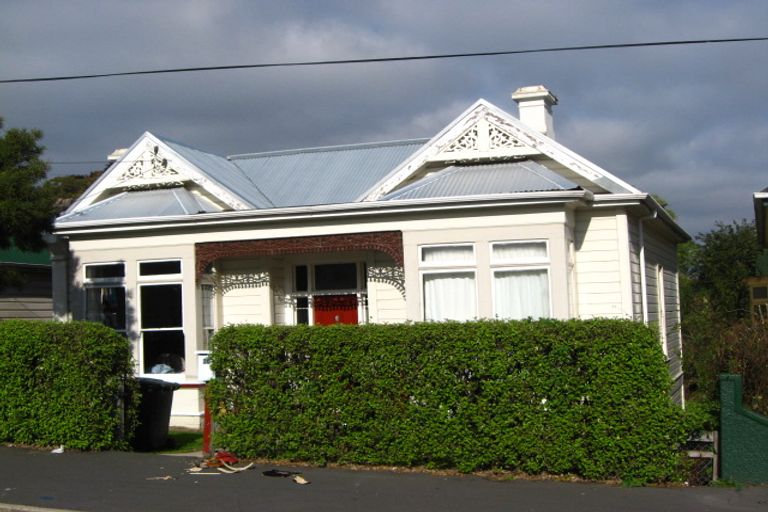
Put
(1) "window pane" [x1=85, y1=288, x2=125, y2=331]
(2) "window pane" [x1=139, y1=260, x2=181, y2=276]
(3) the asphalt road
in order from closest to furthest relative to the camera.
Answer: (3) the asphalt road
(2) "window pane" [x1=139, y1=260, x2=181, y2=276]
(1) "window pane" [x1=85, y1=288, x2=125, y2=331]

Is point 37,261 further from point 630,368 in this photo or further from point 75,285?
point 630,368

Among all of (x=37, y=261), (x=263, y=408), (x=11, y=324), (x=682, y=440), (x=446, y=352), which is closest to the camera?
(x=682, y=440)

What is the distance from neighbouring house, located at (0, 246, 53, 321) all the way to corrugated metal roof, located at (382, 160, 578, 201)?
11746 millimetres

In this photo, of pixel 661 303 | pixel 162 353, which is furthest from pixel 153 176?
pixel 661 303

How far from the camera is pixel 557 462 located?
9.84 metres

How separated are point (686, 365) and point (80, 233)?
1127 centimetres

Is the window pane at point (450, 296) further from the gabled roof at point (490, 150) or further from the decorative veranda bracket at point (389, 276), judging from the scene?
the gabled roof at point (490, 150)

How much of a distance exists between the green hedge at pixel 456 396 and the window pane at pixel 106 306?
247 inches

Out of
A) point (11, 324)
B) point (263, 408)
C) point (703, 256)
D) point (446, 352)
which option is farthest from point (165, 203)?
point (703, 256)

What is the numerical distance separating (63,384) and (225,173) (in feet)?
23.7

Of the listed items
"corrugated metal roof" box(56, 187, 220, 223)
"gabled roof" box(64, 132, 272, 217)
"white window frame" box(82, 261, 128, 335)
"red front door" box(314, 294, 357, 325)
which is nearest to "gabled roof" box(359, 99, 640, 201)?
"red front door" box(314, 294, 357, 325)

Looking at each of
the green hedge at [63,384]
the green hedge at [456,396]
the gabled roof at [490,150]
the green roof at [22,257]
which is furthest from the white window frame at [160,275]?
the green roof at [22,257]

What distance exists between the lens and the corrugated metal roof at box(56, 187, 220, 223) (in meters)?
16.4

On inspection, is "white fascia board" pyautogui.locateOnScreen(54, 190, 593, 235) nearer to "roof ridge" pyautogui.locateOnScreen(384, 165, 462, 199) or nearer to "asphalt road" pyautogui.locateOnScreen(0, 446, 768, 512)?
"roof ridge" pyautogui.locateOnScreen(384, 165, 462, 199)
